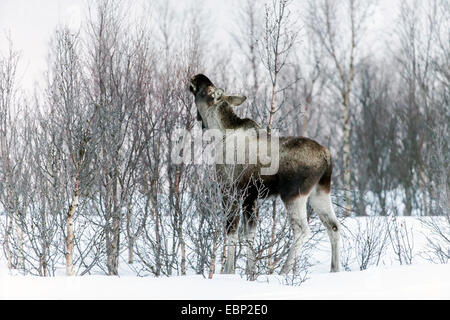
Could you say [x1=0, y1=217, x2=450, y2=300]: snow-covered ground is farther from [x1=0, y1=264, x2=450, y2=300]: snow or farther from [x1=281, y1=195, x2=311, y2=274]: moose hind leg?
[x1=281, y1=195, x2=311, y2=274]: moose hind leg

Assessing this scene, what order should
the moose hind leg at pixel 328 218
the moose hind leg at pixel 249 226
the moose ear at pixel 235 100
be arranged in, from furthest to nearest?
the moose ear at pixel 235 100
the moose hind leg at pixel 328 218
the moose hind leg at pixel 249 226

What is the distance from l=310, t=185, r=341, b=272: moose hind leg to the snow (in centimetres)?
165

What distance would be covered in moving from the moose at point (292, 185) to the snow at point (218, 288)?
143 centimetres

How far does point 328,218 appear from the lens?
6.76 meters

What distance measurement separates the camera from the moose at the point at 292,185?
21.1ft

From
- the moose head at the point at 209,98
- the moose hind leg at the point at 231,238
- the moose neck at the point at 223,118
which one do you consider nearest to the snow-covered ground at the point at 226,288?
the moose hind leg at the point at 231,238

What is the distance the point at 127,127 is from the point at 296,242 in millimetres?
3456

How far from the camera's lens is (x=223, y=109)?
7.08 m

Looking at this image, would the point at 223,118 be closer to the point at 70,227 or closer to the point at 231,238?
the point at 231,238

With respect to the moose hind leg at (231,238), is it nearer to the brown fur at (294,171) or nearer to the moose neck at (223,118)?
the brown fur at (294,171)

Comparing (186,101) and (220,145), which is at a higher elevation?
(186,101)

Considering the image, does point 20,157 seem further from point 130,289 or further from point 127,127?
point 130,289

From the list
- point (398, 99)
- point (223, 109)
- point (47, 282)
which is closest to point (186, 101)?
point (223, 109)

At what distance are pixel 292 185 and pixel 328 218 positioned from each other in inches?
27.2
